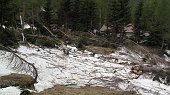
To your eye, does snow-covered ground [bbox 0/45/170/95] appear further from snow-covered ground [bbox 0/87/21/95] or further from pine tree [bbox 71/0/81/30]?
pine tree [bbox 71/0/81/30]

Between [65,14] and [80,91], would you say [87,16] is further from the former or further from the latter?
[80,91]

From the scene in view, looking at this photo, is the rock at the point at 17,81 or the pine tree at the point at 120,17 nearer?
the rock at the point at 17,81

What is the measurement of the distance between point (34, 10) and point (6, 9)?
2394 centimetres

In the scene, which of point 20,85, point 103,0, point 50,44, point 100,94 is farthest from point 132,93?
point 103,0

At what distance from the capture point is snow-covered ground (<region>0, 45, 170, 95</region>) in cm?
2791

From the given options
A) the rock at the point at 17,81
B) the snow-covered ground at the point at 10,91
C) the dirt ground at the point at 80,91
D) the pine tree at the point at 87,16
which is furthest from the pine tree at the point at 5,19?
the pine tree at the point at 87,16

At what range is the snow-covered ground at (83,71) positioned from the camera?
1099 inches

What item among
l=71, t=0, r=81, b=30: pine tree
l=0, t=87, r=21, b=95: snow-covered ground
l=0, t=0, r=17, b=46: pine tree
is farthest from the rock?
l=71, t=0, r=81, b=30: pine tree

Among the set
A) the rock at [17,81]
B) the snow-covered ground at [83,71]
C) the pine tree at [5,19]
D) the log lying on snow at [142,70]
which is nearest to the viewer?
the rock at [17,81]

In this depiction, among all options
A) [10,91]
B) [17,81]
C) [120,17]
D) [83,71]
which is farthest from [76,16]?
[10,91]

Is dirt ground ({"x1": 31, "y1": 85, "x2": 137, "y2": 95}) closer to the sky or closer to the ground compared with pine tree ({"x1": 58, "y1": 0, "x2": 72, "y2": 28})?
closer to the ground

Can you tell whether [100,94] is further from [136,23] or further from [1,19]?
[136,23]

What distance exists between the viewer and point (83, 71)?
31.0 m

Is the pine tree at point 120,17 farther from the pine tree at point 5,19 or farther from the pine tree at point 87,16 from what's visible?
the pine tree at point 5,19
